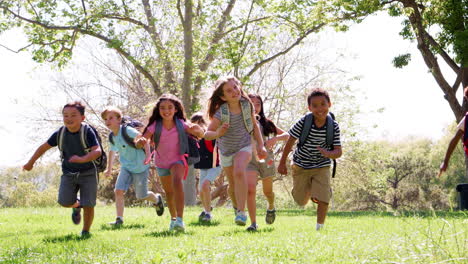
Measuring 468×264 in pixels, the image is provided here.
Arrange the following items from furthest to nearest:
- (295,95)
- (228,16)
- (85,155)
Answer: (295,95) → (228,16) → (85,155)

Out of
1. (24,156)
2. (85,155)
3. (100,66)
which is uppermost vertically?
(100,66)

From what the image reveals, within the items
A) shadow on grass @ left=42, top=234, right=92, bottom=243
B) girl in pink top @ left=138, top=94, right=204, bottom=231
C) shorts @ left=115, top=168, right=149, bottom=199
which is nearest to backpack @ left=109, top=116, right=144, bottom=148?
shorts @ left=115, top=168, right=149, bottom=199

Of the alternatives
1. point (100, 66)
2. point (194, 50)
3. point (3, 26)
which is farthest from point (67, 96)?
Result: point (194, 50)

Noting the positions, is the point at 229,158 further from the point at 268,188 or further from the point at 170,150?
the point at 268,188

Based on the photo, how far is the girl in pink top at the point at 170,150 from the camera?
353 inches

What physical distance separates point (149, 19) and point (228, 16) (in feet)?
11.3

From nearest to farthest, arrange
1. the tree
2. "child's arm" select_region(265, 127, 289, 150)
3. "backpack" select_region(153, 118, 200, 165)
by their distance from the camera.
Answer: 1. "backpack" select_region(153, 118, 200, 165)
2. "child's arm" select_region(265, 127, 289, 150)
3. the tree

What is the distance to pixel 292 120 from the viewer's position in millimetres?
32812

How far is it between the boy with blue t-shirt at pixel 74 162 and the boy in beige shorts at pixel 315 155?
2.50m

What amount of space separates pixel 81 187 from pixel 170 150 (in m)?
1.33

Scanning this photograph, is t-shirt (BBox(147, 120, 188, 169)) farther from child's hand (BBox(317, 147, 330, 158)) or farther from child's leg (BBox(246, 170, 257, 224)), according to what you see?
child's hand (BBox(317, 147, 330, 158))

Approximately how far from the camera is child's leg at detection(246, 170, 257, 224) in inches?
343

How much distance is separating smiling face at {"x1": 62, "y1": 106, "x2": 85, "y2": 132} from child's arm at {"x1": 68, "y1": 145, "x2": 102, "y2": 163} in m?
0.43

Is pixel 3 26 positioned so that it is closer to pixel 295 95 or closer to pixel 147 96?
pixel 147 96
